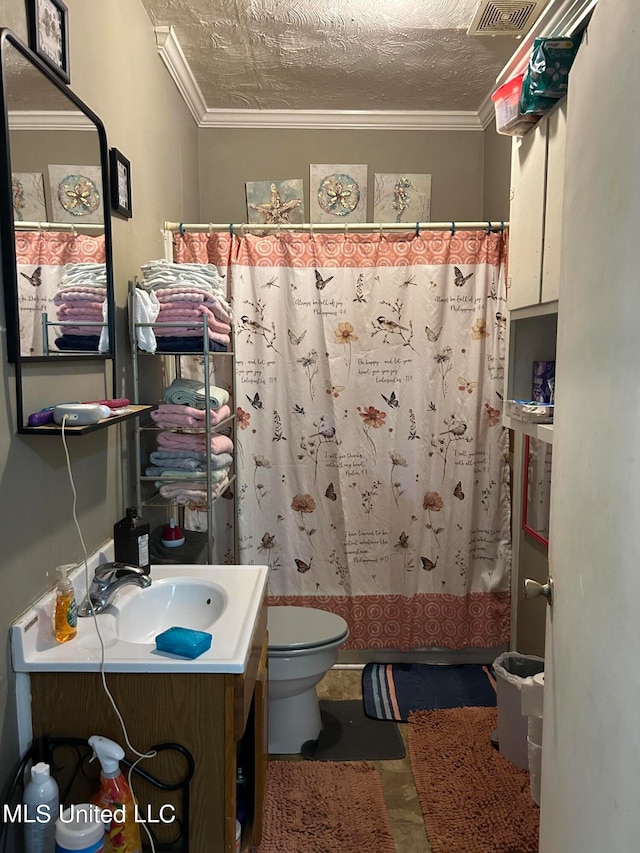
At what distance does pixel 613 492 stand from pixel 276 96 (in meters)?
2.54

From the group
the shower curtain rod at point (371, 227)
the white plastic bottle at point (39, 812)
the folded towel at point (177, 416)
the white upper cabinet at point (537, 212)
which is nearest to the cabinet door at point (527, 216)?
A: the white upper cabinet at point (537, 212)

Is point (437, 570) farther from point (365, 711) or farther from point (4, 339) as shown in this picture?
point (4, 339)

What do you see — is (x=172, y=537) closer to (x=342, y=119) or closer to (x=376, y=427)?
(x=376, y=427)

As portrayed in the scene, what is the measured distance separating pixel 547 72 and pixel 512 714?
6.14 ft

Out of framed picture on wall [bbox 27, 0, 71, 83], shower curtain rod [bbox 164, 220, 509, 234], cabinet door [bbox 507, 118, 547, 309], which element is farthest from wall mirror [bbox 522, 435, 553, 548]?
framed picture on wall [bbox 27, 0, 71, 83]

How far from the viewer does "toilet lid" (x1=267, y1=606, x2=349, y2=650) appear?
2004 mm

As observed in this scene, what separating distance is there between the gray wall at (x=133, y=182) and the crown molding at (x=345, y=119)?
4cm

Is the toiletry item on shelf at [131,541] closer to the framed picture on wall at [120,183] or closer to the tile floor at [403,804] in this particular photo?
the framed picture on wall at [120,183]

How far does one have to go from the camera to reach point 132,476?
185 centimetres

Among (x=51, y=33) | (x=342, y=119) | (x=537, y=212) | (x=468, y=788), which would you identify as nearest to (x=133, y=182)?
(x=51, y=33)

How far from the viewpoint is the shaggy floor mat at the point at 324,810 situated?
1707 millimetres

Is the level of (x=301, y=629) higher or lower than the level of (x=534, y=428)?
lower

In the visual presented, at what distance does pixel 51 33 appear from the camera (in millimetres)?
1265

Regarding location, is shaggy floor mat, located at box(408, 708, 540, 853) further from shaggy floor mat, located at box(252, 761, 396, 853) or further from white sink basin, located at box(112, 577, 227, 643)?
white sink basin, located at box(112, 577, 227, 643)
